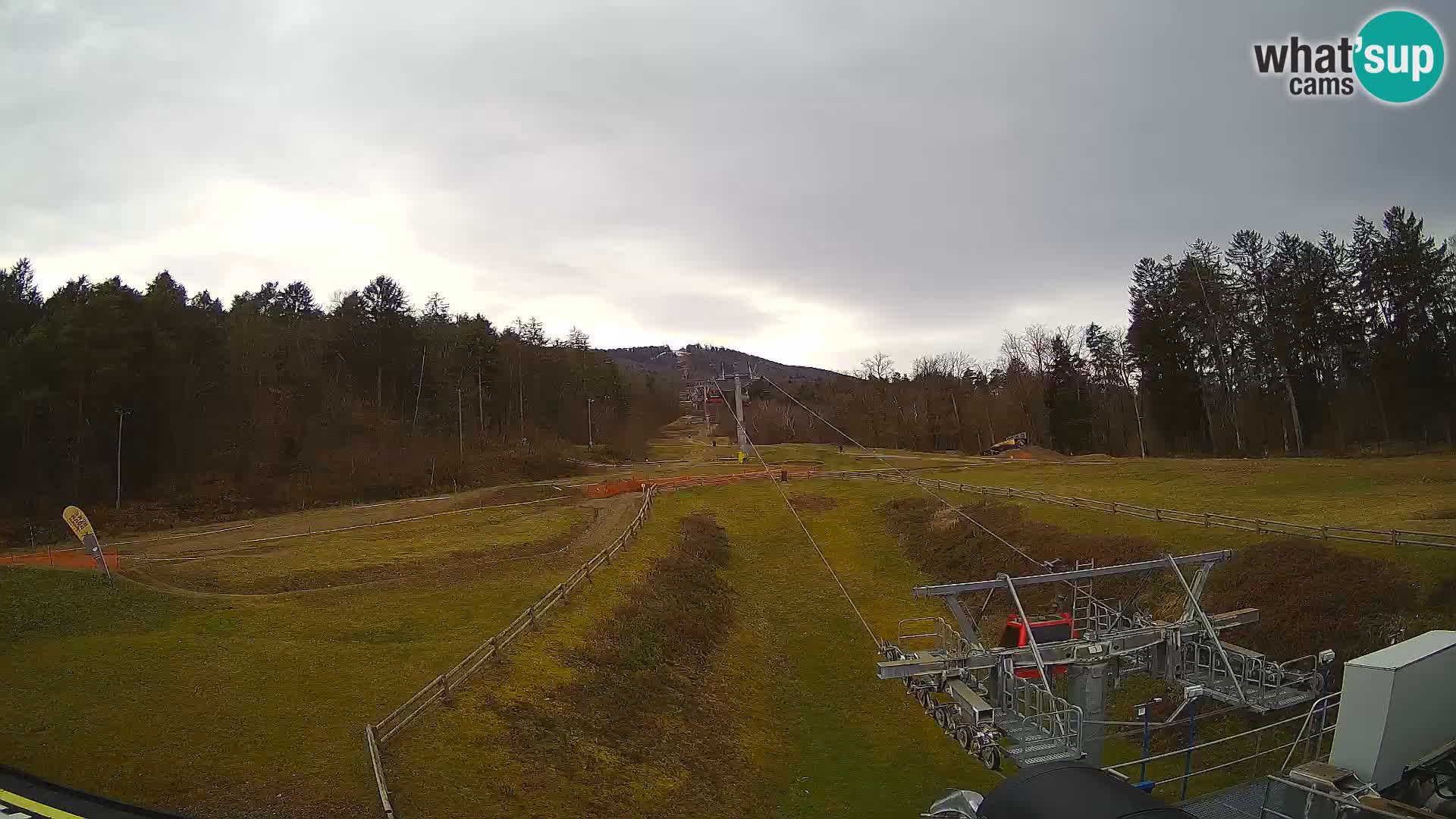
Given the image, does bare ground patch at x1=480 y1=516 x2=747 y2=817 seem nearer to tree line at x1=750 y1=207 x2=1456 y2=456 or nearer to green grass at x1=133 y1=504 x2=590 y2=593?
green grass at x1=133 y1=504 x2=590 y2=593

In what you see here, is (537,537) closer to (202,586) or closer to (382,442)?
(202,586)

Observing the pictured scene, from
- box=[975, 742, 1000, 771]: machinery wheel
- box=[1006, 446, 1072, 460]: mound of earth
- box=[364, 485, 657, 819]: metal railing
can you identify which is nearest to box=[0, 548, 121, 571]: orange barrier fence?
box=[364, 485, 657, 819]: metal railing

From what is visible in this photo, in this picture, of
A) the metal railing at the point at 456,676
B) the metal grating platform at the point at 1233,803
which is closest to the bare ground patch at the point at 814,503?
the metal railing at the point at 456,676

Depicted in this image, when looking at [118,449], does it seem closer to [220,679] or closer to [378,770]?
[220,679]

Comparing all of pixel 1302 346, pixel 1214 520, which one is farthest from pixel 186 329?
pixel 1302 346

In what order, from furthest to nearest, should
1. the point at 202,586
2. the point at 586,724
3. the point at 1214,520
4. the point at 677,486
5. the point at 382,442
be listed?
the point at 382,442
the point at 677,486
the point at 1214,520
the point at 202,586
the point at 586,724

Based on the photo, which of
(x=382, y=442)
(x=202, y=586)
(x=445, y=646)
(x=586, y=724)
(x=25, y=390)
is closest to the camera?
(x=586, y=724)

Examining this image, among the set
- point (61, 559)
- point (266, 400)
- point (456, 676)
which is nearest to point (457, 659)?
point (456, 676)
